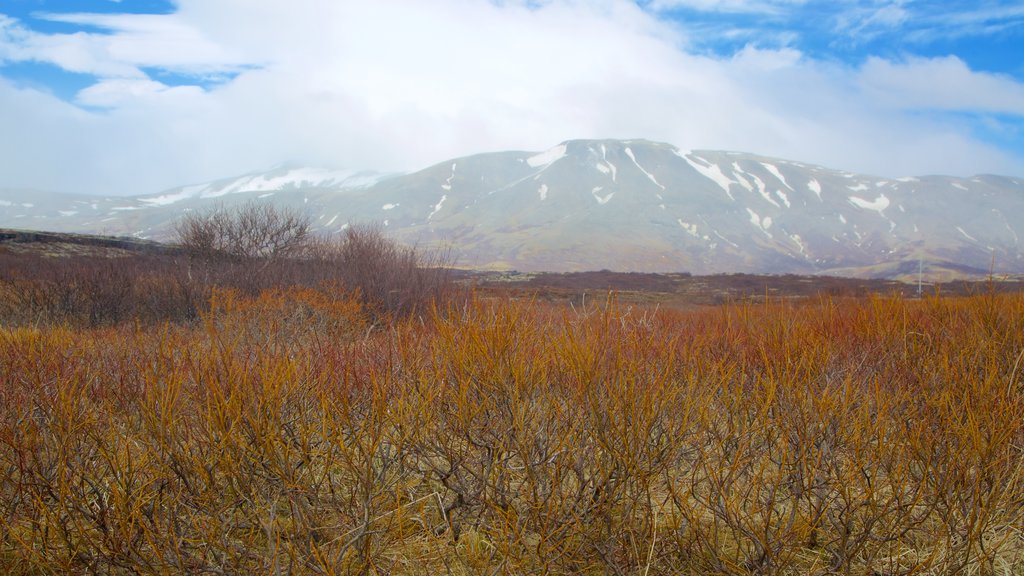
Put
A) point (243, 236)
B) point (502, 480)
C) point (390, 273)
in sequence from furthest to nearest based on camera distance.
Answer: point (243, 236) → point (390, 273) → point (502, 480)

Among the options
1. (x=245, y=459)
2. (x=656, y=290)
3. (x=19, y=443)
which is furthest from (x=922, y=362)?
(x=656, y=290)

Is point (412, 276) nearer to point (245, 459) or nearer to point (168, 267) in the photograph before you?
point (168, 267)

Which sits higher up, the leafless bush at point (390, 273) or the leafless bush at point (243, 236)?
the leafless bush at point (243, 236)

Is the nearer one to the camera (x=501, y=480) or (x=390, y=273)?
(x=501, y=480)

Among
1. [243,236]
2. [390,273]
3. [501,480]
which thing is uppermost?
[243,236]

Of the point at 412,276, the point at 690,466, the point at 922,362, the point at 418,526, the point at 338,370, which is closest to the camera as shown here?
the point at 418,526

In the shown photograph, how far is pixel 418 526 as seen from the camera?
12.8 ft

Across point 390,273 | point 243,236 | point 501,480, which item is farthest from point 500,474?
point 243,236

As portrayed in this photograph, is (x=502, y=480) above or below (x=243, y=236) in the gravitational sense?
below

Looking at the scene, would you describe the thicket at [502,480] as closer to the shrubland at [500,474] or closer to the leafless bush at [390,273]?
the shrubland at [500,474]

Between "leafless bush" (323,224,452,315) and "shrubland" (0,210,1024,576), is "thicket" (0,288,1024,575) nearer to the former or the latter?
"shrubland" (0,210,1024,576)

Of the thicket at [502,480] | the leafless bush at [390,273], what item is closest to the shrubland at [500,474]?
the thicket at [502,480]

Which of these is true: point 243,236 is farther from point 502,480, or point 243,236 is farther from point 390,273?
point 502,480

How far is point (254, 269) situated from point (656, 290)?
A: 24.4 metres
